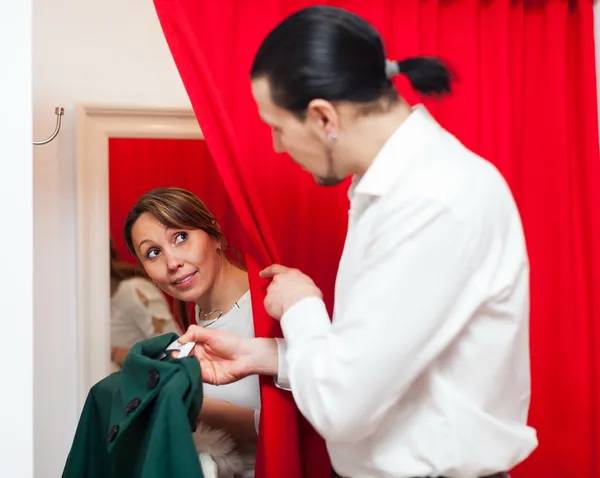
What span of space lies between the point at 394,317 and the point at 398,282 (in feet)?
0.17

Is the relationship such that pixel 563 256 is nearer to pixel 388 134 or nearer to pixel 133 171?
pixel 388 134

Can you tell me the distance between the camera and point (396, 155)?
44.7 inches

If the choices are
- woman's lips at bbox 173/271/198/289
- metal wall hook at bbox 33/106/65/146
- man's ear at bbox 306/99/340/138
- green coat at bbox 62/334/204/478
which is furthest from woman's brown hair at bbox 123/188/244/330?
man's ear at bbox 306/99/340/138

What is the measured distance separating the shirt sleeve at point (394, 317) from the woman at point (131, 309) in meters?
0.91

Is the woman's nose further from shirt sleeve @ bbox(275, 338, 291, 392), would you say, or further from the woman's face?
shirt sleeve @ bbox(275, 338, 291, 392)

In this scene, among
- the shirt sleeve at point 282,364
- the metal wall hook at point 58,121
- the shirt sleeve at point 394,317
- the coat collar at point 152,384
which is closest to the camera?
the shirt sleeve at point 394,317

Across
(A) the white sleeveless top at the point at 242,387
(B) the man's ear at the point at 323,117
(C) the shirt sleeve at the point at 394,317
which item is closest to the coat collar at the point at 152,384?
(C) the shirt sleeve at the point at 394,317

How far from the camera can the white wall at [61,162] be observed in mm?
1872

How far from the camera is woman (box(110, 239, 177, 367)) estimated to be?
190 centimetres

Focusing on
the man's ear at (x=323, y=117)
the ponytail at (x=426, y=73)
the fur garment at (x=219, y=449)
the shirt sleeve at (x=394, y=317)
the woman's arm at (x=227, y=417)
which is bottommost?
the fur garment at (x=219, y=449)

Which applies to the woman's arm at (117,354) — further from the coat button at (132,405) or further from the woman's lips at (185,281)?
the coat button at (132,405)

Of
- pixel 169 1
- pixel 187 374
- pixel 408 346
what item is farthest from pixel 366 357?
pixel 169 1
